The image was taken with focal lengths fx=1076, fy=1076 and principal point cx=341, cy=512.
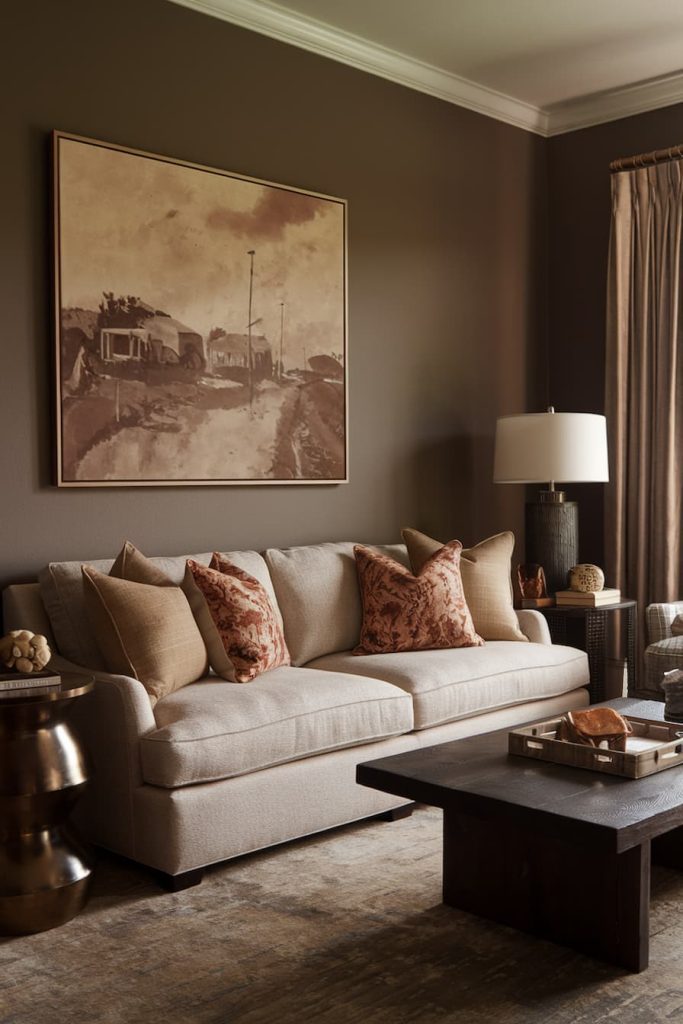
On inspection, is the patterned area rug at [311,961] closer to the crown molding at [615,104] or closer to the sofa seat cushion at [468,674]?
the sofa seat cushion at [468,674]

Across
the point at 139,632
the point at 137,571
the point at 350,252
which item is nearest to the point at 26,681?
the point at 139,632

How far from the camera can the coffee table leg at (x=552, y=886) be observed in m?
2.46

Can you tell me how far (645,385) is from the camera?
5.22m

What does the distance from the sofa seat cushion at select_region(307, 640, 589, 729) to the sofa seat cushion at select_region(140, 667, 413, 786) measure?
109 millimetres

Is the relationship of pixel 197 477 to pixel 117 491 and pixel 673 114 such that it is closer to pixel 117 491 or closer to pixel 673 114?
pixel 117 491

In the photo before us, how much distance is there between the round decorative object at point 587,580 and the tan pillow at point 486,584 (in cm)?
40

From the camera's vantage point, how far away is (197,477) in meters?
4.14

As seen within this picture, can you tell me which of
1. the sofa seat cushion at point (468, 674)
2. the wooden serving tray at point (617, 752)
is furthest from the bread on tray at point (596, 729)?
the sofa seat cushion at point (468, 674)

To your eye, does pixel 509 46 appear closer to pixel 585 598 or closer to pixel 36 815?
pixel 585 598

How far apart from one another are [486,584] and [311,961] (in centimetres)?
215

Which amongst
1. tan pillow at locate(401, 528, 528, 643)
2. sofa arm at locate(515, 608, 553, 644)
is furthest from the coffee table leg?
sofa arm at locate(515, 608, 553, 644)

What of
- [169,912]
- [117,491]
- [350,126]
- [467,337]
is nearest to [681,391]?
[467,337]

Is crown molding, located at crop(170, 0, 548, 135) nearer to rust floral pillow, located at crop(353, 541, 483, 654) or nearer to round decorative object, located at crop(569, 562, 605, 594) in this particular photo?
rust floral pillow, located at crop(353, 541, 483, 654)

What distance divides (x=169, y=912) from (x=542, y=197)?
4.24 metres
